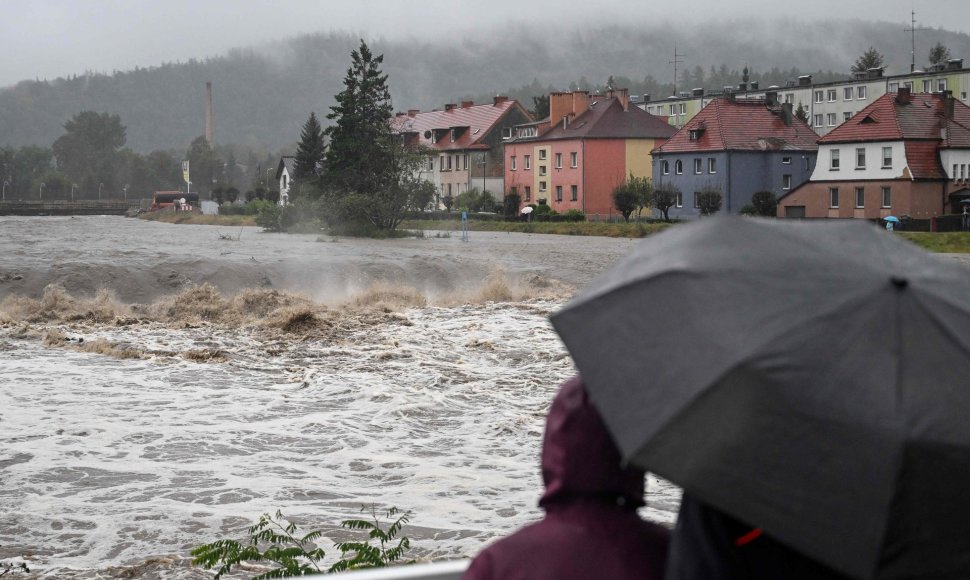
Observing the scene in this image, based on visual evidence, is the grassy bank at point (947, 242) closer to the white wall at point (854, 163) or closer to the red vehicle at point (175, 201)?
the white wall at point (854, 163)

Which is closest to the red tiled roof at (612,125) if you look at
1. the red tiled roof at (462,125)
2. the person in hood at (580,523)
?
the red tiled roof at (462,125)

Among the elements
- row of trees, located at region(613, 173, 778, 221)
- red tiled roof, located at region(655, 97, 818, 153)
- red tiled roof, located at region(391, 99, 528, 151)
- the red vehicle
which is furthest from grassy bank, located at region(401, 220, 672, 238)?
the red vehicle

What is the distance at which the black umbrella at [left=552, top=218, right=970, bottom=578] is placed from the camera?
2059 mm

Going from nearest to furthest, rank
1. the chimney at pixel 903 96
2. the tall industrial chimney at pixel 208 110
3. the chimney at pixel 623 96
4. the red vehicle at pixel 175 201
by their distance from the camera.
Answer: the chimney at pixel 903 96 < the chimney at pixel 623 96 < the red vehicle at pixel 175 201 < the tall industrial chimney at pixel 208 110

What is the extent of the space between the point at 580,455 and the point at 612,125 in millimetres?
83683

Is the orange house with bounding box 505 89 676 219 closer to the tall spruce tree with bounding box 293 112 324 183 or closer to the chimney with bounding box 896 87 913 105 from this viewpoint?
the tall spruce tree with bounding box 293 112 324 183

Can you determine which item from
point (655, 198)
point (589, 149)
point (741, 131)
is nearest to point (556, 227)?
point (655, 198)

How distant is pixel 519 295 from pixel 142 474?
21.6 metres

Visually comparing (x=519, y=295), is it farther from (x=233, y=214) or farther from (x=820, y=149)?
(x=233, y=214)

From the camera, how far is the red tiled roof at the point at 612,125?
84375mm

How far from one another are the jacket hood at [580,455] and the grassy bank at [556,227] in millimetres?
56991

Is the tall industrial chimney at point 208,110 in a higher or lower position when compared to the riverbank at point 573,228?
higher

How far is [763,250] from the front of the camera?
7.52 feet

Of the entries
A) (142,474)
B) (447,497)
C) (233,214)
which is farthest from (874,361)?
(233,214)
